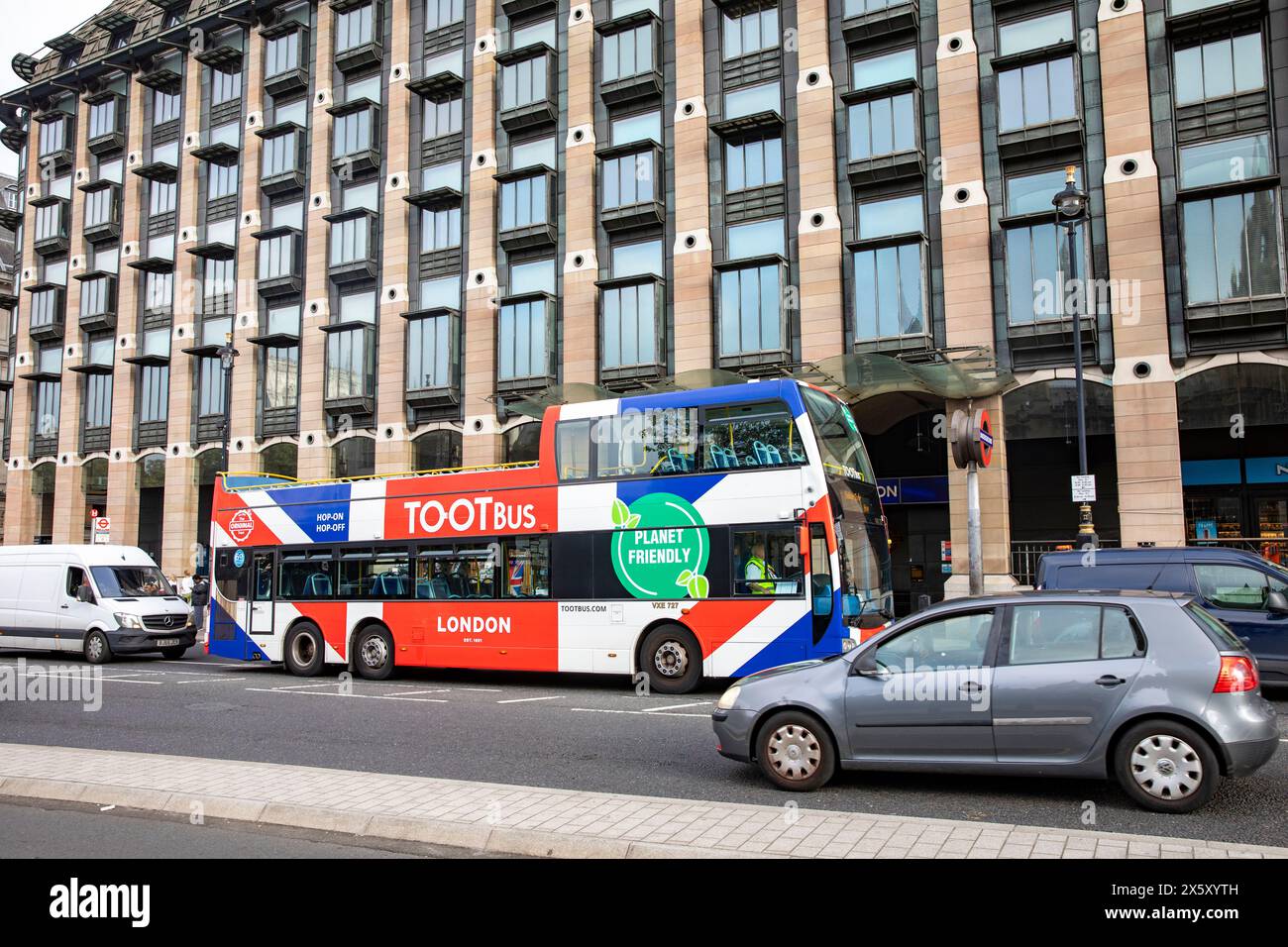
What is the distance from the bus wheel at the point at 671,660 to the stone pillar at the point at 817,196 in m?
13.2

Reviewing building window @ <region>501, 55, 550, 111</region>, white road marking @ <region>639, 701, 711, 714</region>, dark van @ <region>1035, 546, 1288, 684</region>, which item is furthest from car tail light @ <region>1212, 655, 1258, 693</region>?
building window @ <region>501, 55, 550, 111</region>

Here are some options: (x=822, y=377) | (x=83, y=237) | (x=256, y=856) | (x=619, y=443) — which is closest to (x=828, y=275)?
(x=822, y=377)

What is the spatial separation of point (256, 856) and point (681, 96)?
87.2 ft

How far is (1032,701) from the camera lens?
675 centimetres

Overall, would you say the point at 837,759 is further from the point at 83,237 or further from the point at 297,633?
the point at 83,237

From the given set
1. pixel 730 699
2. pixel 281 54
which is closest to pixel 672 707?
pixel 730 699

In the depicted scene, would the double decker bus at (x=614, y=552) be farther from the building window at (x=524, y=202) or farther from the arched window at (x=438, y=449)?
the building window at (x=524, y=202)

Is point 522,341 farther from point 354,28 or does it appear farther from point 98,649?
point 354,28

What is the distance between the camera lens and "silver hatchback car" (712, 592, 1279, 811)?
21.0ft

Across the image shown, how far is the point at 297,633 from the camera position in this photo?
17828 millimetres

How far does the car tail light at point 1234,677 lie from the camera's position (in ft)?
20.9

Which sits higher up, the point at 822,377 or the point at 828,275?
the point at 828,275

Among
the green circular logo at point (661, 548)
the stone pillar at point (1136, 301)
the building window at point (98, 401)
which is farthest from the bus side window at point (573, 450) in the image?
the building window at point (98, 401)

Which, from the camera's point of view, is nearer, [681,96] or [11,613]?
[11,613]
